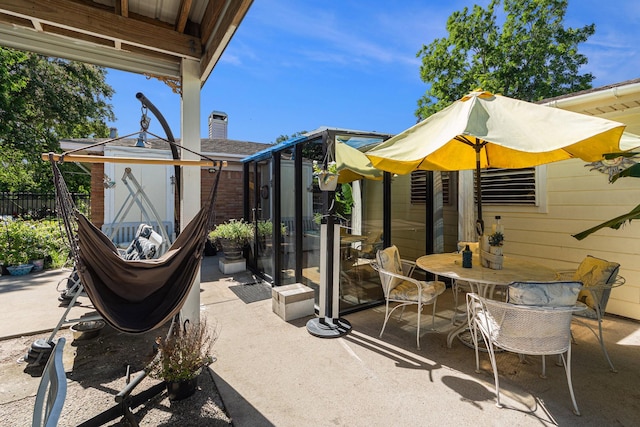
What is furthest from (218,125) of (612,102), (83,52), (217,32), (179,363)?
(612,102)

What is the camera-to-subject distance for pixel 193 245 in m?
2.46

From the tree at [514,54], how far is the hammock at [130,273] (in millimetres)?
15453

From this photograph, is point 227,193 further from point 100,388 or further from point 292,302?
point 100,388

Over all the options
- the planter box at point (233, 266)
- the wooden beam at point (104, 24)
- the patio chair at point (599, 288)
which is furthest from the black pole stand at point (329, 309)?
the planter box at point (233, 266)

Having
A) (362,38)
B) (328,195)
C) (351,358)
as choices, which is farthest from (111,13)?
(362,38)

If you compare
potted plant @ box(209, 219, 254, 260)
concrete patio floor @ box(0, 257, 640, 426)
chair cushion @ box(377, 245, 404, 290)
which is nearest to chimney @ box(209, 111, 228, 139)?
potted plant @ box(209, 219, 254, 260)

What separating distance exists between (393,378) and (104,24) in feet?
12.5

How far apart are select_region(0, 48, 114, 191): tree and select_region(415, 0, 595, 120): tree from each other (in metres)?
16.1

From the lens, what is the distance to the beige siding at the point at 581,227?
390 cm

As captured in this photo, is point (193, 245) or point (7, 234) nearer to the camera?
point (193, 245)

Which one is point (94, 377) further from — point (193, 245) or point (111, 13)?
point (111, 13)

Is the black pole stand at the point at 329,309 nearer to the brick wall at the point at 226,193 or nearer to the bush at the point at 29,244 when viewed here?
the bush at the point at 29,244

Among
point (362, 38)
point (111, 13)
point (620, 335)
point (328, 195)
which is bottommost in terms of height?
point (620, 335)

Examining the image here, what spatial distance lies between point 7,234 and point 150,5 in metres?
6.49
